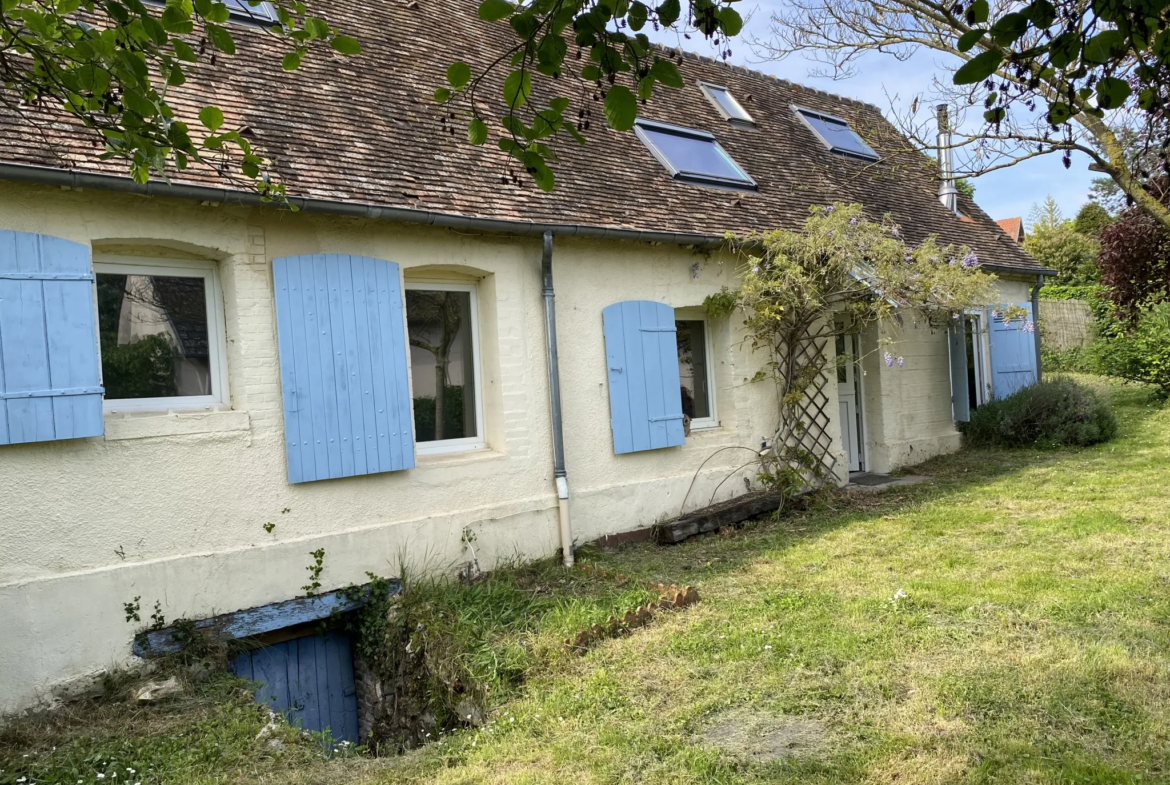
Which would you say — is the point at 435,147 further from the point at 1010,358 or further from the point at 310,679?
the point at 1010,358

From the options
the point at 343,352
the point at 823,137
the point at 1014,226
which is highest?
the point at 1014,226

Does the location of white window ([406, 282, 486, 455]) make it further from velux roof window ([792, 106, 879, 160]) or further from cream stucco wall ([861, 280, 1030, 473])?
velux roof window ([792, 106, 879, 160])

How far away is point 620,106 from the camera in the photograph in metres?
2.40

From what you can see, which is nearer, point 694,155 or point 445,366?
point 445,366

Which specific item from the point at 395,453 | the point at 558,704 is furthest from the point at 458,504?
the point at 558,704

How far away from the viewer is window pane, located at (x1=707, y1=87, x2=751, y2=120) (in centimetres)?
1104

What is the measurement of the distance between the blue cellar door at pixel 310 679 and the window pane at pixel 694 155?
19.0 feet

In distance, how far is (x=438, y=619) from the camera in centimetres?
536

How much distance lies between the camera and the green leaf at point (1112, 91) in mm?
2477

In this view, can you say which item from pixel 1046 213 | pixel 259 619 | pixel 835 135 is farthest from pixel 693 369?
pixel 1046 213

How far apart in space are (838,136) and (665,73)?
35.2 feet

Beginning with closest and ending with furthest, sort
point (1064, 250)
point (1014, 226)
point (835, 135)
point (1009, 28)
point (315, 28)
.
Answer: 1. point (1009, 28)
2. point (315, 28)
3. point (835, 135)
4. point (1064, 250)
5. point (1014, 226)

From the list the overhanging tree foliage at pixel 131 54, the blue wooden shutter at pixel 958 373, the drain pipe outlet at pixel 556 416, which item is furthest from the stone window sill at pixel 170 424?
the blue wooden shutter at pixel 958 373

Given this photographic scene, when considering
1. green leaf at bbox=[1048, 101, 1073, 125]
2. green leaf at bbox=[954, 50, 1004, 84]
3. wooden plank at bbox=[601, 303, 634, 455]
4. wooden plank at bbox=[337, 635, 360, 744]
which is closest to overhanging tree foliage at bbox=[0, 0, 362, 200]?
green leaf at bbox=[954, 50, 1004, 84]
